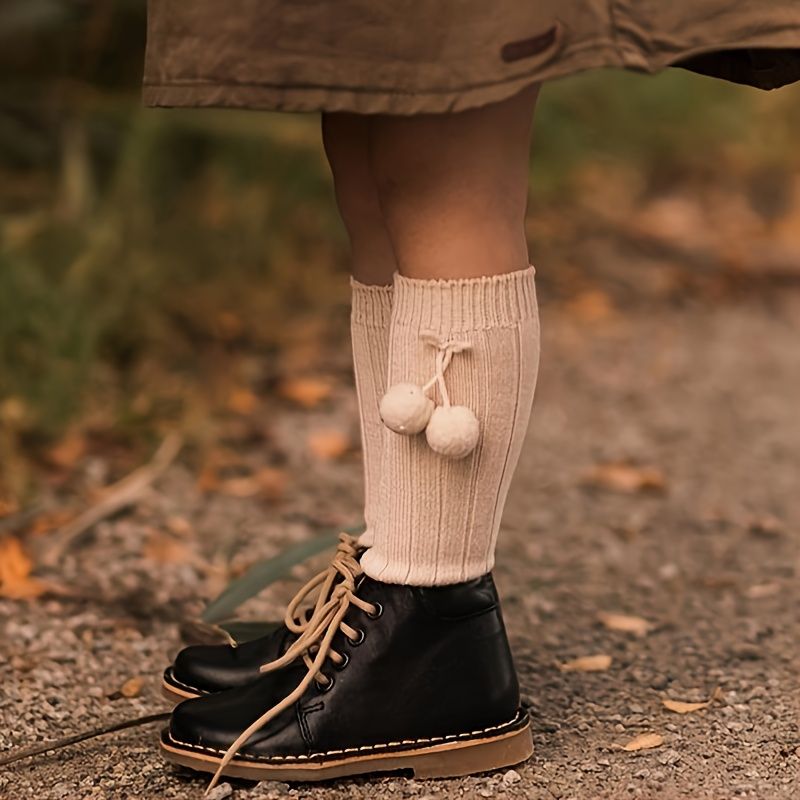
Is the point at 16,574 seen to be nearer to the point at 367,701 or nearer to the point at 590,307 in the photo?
the point at 367,701

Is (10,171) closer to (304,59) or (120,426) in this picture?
(120,426)

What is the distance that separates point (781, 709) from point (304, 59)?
2.95 ft

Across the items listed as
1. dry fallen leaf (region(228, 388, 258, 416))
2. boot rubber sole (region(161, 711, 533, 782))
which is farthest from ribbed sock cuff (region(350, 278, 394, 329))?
dry fallen leaf (region(228, 388, 258, 416))

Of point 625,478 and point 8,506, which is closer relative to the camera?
point 8,506

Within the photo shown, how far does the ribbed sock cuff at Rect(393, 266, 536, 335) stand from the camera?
1.26 m

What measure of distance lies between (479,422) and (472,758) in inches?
13.1

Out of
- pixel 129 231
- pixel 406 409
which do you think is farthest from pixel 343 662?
pixel 129 231

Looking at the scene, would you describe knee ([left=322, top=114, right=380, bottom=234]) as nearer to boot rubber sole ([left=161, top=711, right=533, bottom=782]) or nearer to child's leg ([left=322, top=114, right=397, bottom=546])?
child's leg ([left=322, top=114, right=397, bottom=546])

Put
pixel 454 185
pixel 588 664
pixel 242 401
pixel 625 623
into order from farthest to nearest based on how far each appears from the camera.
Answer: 1. pixel 242 401
2. pixel 625 623
3. pixel 588 664
4. pixel 454 185

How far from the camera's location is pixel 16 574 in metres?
1.95

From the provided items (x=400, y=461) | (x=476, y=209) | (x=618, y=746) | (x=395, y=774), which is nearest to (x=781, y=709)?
(x=618, y=746)

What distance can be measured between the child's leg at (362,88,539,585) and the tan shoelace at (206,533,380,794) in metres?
0.03

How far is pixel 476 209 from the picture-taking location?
1246 millimetres

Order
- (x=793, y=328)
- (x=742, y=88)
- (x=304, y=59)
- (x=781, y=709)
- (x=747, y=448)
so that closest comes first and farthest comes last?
(x=304, y=59) < (x=781, y=709) < (x=747, y=448) < (x=793, y=328) < (x=742, y=88)
